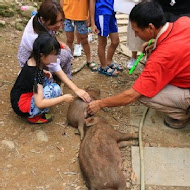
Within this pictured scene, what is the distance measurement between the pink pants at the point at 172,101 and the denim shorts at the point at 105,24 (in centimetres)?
153

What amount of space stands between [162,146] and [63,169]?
1.18m

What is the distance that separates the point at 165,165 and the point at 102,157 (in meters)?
0.76

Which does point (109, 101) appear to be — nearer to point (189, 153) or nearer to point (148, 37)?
point (148, 37)

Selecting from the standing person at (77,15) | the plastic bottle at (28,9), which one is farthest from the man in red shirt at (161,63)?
the plastic bottle at (28,9)

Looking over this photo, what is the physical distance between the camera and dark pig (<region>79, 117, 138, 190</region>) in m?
2.70

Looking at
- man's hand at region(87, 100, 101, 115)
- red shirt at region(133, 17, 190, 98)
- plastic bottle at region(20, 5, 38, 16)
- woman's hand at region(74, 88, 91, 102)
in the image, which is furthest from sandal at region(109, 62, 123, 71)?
plastic bottle at region(20, 5, 38, 16)

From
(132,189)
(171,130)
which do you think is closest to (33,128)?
(132,189)

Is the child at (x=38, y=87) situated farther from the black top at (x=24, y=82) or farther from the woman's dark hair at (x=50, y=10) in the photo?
the woman's dark hair at (x=50, y=10)

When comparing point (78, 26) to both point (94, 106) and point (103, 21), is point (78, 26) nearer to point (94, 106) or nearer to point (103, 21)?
point (103, 21)

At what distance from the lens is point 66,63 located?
14.5ft

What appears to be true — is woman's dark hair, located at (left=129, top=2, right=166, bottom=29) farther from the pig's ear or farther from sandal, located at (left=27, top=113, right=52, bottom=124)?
sandal, located at (left=27, top=113, right=52, bottom=124)

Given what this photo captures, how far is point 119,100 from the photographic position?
3326 mm

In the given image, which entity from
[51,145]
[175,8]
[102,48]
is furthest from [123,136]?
[175,8]

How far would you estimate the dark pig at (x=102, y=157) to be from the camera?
2.70 metres
